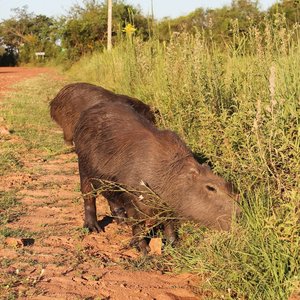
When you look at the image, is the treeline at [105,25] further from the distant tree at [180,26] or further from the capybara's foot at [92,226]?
the capybara's foot at [92,226]

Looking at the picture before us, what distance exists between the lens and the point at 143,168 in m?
4.05

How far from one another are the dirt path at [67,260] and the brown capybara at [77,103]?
1.08 meters

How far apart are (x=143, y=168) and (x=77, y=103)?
2.46 metres

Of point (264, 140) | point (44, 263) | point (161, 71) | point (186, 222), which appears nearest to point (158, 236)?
point (186, 222)

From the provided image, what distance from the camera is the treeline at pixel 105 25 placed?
5.74 metres

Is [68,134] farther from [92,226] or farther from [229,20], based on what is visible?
[229,20]

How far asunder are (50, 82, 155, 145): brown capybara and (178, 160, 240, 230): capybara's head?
216 centimetres

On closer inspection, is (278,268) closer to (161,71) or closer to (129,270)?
(129,270)

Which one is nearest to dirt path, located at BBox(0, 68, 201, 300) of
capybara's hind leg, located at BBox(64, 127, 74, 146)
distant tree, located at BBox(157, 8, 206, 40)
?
capybara's hind leg, located at BBox(64, 127, 74, 146)

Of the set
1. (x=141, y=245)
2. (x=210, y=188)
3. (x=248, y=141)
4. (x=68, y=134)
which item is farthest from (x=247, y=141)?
(x=68, y=134)

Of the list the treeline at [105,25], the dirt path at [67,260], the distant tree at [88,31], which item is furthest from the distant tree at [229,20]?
the distant tree at [88,31]

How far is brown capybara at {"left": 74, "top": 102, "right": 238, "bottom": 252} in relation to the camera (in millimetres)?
3738

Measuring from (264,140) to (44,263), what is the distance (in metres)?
1.73

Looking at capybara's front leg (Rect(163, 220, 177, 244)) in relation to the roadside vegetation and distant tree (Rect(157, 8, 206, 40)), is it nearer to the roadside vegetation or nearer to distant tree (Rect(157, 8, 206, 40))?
the roadside vegetation
